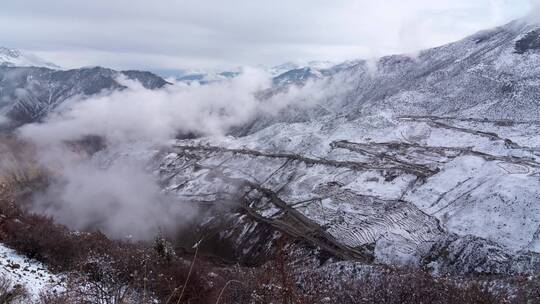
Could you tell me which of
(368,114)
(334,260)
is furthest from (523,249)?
(368,114)

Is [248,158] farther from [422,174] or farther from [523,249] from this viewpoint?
[523,249]

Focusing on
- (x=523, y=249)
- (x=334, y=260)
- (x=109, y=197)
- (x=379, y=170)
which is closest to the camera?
(x=523, y=249)

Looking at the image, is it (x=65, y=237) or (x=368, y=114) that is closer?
(x=65, y=237)

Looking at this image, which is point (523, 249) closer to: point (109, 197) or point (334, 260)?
point (334, 260)

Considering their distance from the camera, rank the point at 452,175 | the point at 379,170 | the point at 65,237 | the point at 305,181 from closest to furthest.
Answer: the point at 65,237 < the point at 452,175 < the point at 379,170 < the point at 305,181

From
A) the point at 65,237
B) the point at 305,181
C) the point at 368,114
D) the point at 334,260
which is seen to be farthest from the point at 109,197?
the point at 65,237

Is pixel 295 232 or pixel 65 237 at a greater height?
pixel 65 237

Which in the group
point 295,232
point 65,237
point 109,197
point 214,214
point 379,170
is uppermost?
point 65,237

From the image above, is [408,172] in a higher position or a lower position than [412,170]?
lower

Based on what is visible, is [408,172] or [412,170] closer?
[408,172]
